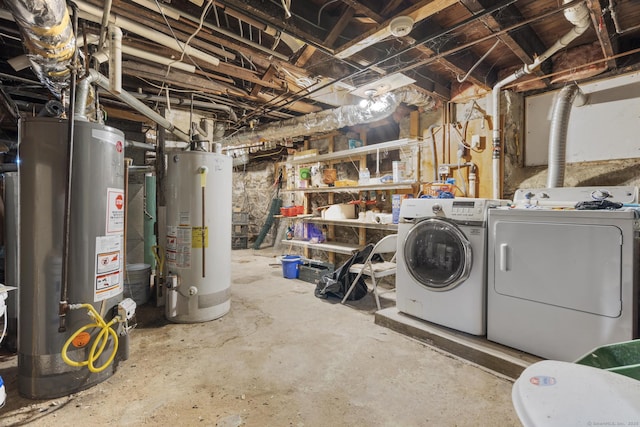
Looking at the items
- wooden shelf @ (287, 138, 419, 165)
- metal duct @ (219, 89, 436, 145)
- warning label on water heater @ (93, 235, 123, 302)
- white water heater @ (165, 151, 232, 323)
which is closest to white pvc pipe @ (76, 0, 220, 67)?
white water heater @ (165, 151, 232, 323)

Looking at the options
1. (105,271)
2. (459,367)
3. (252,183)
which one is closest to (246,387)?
(105,271)

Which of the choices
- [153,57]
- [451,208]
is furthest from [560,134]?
[153,57]

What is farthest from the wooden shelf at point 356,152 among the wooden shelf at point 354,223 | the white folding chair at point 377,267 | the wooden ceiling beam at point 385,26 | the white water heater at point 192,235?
the white water heater at point 192,235

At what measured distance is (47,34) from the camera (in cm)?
152

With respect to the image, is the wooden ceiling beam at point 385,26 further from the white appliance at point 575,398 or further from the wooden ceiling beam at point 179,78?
the white appliance at point 575,398

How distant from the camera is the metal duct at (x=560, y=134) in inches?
106

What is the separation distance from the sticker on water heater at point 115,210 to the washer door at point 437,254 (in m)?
2.15

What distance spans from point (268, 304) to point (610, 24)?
3796 mm

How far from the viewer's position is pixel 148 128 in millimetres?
4961

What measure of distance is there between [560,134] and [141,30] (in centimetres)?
349

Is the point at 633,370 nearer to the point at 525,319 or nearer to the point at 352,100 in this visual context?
the point at 525,319

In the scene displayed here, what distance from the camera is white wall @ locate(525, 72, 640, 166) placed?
2.59 m

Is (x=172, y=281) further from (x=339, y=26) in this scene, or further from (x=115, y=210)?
(x=339, y=26)

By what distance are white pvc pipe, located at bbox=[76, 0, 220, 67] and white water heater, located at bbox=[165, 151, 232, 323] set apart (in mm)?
813
